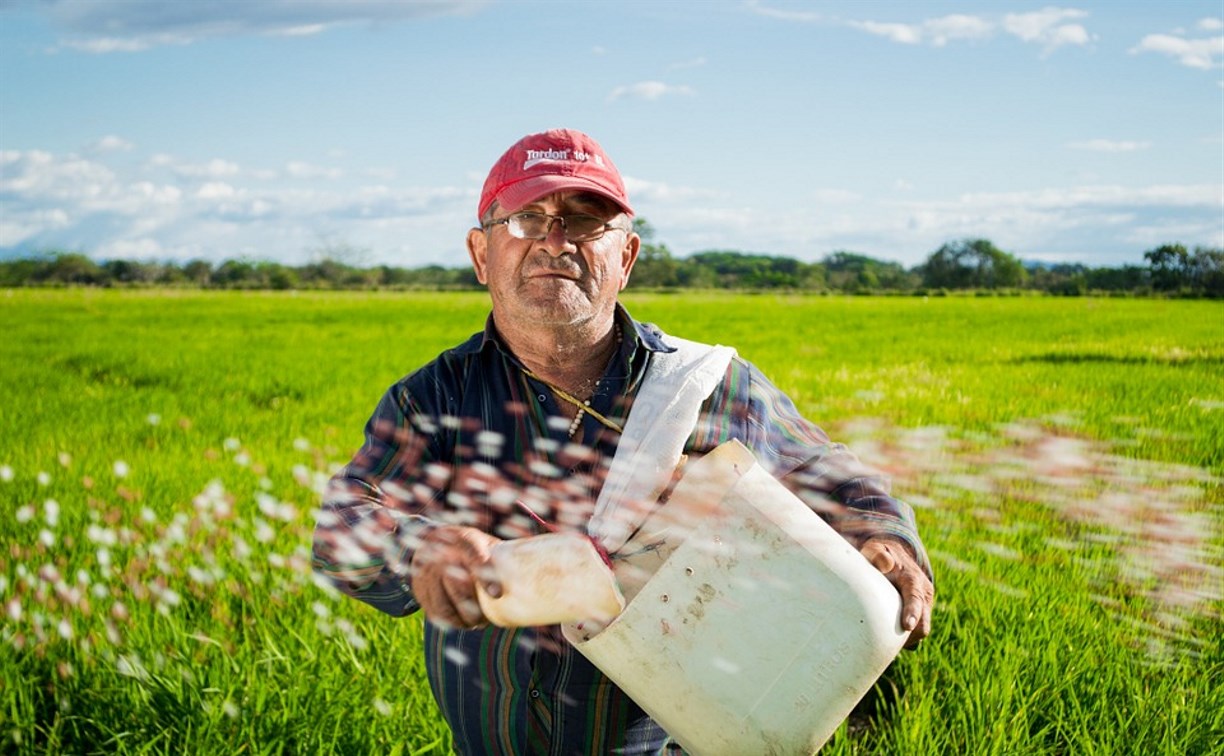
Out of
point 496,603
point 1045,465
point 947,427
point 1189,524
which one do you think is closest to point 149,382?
point 947,427

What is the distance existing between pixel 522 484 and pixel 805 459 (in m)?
0.50

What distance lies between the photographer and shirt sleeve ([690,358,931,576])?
1.65 m

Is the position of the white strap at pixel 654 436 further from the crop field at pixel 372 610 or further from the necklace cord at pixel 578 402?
the crop field at pixel 372 610

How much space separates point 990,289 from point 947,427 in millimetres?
33312

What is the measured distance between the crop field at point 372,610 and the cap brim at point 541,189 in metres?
1.24

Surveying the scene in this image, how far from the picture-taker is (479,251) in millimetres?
1953

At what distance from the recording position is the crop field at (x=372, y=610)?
2.35m

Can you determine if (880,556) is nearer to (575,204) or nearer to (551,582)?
(551,582)

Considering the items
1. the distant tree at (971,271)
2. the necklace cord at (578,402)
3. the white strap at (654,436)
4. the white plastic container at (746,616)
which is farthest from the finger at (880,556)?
the distant tree at (971,271)

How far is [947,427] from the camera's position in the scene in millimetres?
6547

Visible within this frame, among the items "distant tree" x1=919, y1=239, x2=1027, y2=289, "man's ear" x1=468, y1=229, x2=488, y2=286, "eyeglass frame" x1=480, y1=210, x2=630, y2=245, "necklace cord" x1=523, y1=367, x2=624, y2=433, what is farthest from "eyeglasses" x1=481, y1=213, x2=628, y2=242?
"distant tree" x1=919, y1=239, x2=1027, y2=289

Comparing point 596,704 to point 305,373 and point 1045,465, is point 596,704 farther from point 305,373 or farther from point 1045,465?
point 305,373

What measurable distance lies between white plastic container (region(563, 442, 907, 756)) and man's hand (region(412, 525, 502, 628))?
161 millimetres

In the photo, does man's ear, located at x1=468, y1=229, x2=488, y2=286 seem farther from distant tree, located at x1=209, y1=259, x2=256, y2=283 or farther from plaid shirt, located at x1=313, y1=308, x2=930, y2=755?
distant tree, located at x1=209, y1=259, x2=256, y2=283
